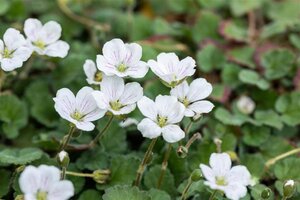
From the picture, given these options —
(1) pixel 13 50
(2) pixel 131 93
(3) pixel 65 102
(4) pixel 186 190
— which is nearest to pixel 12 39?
(1) pixel 13 50

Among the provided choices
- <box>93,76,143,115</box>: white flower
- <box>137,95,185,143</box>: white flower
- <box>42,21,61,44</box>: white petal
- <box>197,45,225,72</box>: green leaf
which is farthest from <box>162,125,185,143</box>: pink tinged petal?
<box>197,45,225,72</box>: green leaf

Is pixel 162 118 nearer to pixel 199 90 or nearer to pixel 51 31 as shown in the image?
pixel 199 90

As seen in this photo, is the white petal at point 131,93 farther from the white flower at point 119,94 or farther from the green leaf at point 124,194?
the green leaf at point 124,194

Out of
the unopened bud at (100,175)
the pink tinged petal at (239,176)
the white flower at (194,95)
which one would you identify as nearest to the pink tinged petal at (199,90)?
the white flower at (194,95)

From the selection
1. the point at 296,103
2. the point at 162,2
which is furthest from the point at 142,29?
the point at 296,103

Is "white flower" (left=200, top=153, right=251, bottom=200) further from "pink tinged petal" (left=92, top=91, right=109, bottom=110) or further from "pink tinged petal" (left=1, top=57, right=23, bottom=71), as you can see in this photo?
"pink tinged petal" (left=1, top=57, right=23, bottom=71)

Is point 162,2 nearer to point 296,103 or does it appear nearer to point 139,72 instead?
point 296,103
